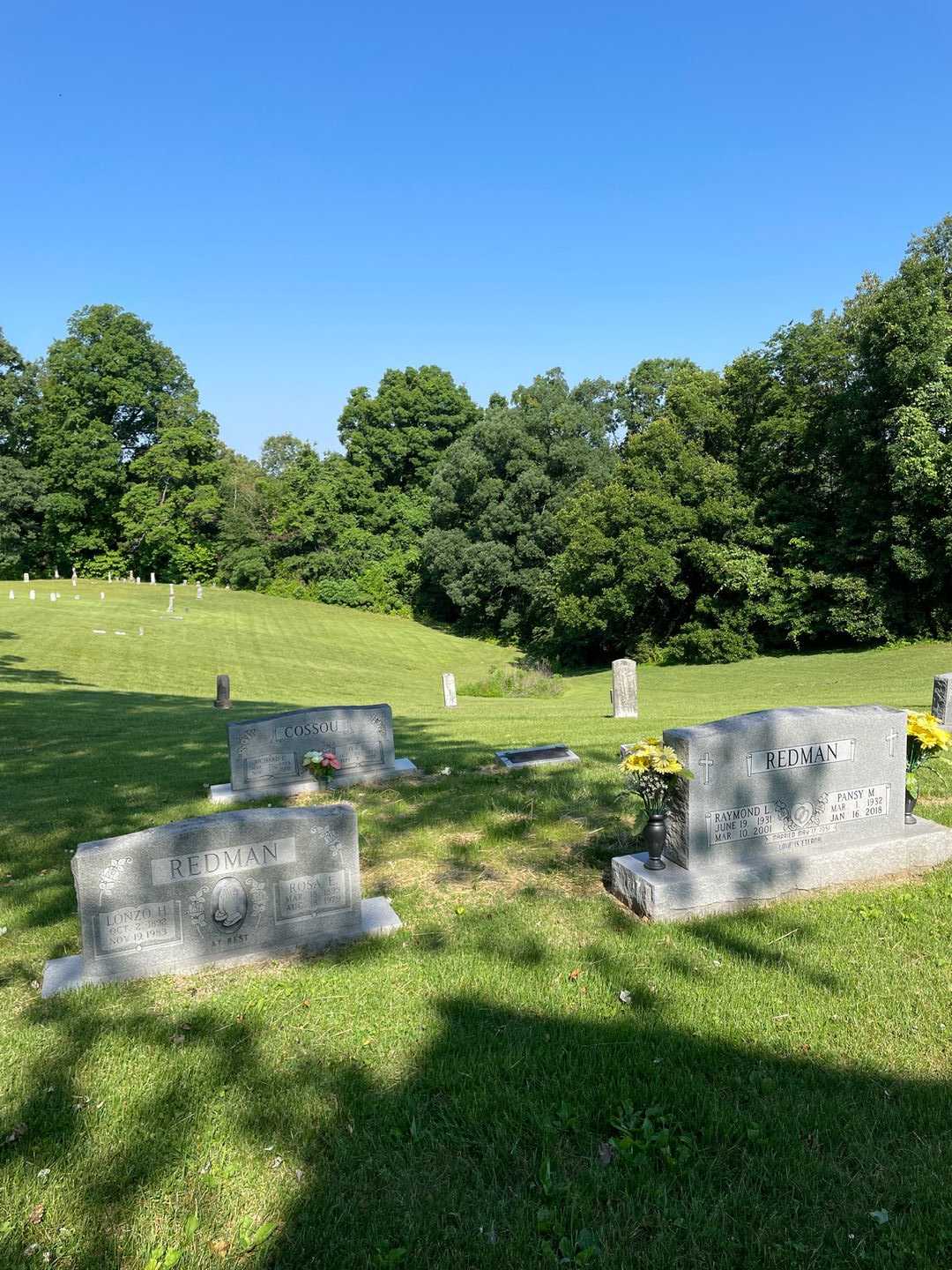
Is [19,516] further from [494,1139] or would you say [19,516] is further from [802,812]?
[494,1139]

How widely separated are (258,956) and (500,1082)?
2111mm

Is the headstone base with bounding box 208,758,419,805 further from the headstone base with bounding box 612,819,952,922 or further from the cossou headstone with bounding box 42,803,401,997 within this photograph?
the headstone base with bounding box 612,819,952,922

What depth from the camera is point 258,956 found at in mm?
5012

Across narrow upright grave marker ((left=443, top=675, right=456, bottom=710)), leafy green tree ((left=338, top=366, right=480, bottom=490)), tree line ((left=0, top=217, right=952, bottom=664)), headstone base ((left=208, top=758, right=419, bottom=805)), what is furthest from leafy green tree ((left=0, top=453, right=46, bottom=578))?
headstone base ((left=208, top=758, right=419, bottom=805))

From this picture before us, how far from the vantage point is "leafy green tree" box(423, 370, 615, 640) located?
4322 centimetres

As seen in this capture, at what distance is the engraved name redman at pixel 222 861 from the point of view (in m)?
4.79

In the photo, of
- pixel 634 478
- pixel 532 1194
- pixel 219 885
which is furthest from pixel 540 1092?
pixel 634 478

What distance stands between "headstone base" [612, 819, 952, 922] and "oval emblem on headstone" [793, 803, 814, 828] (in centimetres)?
22

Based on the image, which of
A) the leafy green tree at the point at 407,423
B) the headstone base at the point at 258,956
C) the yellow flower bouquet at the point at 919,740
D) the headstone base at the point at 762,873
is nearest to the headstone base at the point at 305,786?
the headstone base at the point at 258,956

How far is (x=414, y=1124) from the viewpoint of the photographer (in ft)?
10.8

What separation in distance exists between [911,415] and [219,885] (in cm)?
2808

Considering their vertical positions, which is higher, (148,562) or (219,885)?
(148,562)

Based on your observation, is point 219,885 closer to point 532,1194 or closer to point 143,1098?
point 143,1098

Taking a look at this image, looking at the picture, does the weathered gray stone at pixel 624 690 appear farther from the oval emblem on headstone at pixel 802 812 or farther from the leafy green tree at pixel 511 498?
the leafy green tree at pixel 511 498
